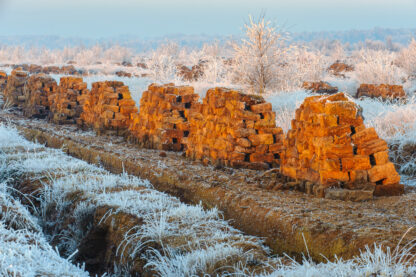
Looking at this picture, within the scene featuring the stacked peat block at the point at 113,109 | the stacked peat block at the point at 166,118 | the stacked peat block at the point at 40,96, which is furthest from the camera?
the stacked peat block at the point at 40,96

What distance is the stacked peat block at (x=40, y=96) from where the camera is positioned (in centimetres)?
1455

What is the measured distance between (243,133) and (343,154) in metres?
1.84

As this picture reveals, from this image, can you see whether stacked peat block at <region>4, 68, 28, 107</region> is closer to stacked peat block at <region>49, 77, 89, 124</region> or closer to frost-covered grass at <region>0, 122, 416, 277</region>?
stacked peat block at <region>49, 77, 89, 124</region>

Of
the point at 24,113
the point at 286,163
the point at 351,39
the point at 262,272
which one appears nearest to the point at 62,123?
the point at 24,113

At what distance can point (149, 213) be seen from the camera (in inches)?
174

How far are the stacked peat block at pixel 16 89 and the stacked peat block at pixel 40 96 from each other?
3.64 feet

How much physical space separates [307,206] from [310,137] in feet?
3.80

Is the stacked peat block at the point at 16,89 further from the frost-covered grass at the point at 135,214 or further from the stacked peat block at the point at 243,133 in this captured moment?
the stacked peat block at the point at 243,133

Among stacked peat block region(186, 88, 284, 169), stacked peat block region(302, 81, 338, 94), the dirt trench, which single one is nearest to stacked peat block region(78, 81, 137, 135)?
the dirt trench

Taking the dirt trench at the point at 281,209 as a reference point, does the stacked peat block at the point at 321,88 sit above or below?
above

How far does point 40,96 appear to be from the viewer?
14719mm

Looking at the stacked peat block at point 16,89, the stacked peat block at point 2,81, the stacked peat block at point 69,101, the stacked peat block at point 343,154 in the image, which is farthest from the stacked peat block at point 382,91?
the stacked peat block at point 2,81

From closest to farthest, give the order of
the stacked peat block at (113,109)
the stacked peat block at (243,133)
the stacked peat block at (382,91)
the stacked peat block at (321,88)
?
the stacked peat block at (243,133) < the stacked peat block at (113,109) < the stacked peat block at (382,91) < the stacked peat block at (321,88)

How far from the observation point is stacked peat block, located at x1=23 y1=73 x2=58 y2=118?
1455cm
